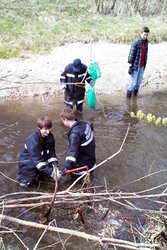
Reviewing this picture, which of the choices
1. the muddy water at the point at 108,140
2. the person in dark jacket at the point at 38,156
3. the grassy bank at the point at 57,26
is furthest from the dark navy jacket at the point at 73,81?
the grassy bank at the point at 57,26

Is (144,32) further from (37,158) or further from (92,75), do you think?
(37,158)

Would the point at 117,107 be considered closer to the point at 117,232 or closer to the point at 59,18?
the point at 117,232

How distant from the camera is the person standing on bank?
34.0ft

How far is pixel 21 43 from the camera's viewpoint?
13258mm

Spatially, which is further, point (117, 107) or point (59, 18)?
point (59, 18)

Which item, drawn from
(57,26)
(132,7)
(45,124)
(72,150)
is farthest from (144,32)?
(132,7)

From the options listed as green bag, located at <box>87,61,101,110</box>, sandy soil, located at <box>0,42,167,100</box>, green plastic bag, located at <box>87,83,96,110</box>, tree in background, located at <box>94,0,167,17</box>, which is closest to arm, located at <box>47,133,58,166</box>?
green bag, located at <box>87,61,101,110</box>

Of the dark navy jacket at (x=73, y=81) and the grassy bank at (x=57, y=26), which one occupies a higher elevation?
the grassy bank at (x=57, y=26)

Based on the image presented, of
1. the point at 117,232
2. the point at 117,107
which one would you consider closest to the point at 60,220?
the point at 117,232

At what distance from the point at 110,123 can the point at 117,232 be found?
171 inches

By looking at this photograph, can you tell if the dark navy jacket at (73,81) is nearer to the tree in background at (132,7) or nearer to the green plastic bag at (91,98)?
the green plastic bag at (91,98)

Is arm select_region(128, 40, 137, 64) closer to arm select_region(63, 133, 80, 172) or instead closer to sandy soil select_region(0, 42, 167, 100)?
sandy soil select_region(0, 42, 167, 100)

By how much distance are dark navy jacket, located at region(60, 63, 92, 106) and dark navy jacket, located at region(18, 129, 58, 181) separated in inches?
113

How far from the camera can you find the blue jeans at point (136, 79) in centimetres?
1096
